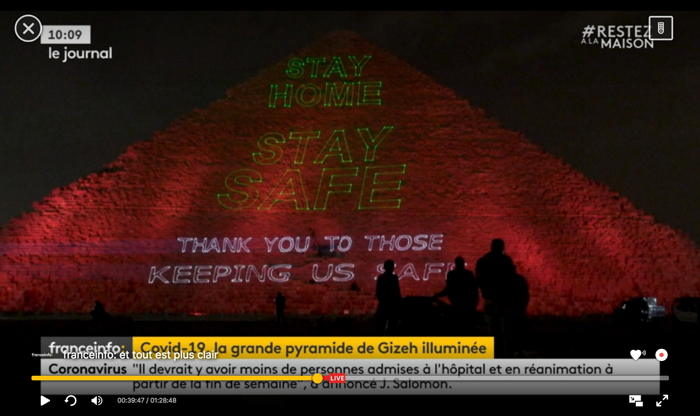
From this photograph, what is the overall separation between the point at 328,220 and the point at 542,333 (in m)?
20.1

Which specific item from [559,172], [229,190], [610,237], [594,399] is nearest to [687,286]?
[610,237]

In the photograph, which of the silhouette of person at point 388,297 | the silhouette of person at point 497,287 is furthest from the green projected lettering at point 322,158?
the silhouette of person at point 497,287

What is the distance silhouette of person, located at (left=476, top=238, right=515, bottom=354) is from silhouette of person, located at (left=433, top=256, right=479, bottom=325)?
45.3 inches

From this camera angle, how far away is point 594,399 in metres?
6.84

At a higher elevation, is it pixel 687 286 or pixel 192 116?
pixel 192 116

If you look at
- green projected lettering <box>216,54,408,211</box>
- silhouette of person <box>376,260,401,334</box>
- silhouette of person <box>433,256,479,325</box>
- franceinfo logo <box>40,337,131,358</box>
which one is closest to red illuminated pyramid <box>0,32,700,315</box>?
green projected lettering <box>216,54,408,211</box>

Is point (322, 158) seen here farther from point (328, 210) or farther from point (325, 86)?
point (325, 86)

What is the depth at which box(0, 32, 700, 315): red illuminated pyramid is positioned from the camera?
34156 millimetres

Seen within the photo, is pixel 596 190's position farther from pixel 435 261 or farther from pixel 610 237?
pixel 435 261

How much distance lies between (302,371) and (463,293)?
431 cm

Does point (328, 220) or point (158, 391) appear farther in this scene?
point (328, 220)
